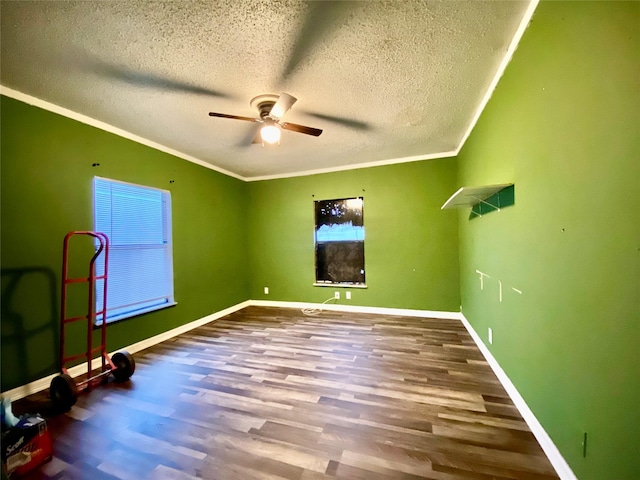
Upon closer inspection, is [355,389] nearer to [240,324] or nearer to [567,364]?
[567,364]

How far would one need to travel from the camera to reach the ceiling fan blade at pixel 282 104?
1938 millimetres

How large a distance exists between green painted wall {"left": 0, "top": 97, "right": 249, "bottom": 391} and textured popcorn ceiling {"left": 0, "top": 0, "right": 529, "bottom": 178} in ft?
1.00

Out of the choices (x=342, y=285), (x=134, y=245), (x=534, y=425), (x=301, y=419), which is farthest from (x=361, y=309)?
(x=134, y=245)

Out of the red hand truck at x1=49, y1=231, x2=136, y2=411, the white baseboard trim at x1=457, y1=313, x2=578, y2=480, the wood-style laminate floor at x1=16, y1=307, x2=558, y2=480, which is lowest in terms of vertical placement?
the wood-style laminate floor at x1=16, y1=307, x2=558, y2=480

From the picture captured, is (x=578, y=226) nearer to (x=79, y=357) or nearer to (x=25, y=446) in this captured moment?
(x=25, y=446)

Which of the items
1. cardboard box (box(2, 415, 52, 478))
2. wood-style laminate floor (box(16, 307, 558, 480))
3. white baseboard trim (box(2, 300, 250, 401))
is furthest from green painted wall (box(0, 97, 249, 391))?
Result: cardboard box (box(2, 415, 52, 478))

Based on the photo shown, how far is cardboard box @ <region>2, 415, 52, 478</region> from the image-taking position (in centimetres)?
137

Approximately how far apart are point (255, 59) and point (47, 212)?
2385 mm

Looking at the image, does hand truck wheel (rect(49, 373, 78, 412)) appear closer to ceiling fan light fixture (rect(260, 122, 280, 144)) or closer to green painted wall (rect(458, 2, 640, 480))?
ceiling fan light fixture (rect(260, 122, 280, 144))

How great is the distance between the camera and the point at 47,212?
7.86 ft

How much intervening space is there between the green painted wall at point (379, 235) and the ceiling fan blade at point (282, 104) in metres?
2.61

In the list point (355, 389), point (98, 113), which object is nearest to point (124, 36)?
point (98, 113)

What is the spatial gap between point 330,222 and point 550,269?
355 cm

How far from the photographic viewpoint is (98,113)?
2625 millimetres
